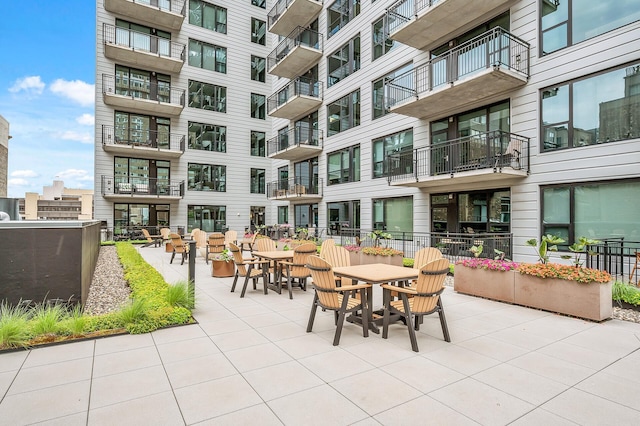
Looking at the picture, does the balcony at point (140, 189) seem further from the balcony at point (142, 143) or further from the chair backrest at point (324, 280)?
the chair backrest at point (324, 280)

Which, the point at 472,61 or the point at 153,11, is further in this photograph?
the point at 153,11

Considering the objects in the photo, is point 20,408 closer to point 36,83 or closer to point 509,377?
point 509,377

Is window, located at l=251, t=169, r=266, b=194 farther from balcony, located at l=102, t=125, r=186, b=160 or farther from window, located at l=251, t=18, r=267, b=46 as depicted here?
window, located at l=251, t=18, r=267, b=46

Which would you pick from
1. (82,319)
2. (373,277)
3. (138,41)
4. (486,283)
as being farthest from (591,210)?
(138,41)

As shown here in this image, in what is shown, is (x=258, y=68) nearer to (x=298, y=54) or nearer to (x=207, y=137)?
(x=207, y=137)

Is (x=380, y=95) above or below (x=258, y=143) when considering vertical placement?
above

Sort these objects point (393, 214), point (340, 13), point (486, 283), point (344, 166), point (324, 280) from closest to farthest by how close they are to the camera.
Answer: point (324, 280) → point (486, 283) → point (393, 214) → point (344, 166) → point (340, 13)

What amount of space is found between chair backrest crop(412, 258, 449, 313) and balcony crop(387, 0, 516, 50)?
9722mm

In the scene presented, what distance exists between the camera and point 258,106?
2534cm

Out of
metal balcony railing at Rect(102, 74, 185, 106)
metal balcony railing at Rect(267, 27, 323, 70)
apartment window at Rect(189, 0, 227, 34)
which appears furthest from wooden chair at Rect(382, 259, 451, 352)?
apartment window at Rect(189, 0, 227, 34)

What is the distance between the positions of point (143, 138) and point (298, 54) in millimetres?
10640

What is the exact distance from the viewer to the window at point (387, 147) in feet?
46.0

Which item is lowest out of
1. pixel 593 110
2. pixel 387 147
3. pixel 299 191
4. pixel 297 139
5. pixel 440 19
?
pixel 299 191

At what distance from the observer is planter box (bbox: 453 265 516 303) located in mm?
6473
